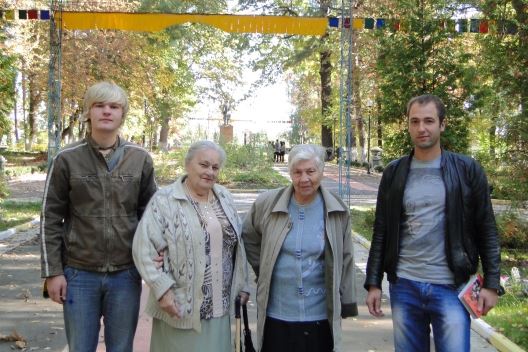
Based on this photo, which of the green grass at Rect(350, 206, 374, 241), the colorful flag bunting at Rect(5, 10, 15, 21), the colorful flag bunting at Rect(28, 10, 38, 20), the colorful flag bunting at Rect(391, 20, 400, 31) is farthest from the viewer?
the colorful flag bunting at Rect(28, 10, 38, 20)

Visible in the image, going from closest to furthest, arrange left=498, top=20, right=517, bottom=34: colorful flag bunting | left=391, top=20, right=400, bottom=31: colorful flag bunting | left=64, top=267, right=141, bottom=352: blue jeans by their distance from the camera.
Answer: left=64, top=267, right=141, bottom=352: blue jeans
left=498, top=20, right=517, bottom=34: colorful flag bunting
left=391, top=20, right=400, bottom=31: colorful flag bunting

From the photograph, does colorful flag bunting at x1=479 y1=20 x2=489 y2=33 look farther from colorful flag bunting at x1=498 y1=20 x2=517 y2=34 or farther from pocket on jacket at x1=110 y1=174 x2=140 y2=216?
pocket on jacket at x1=110 y1=174 x2=140 y2=216

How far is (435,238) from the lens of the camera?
9.56 feet

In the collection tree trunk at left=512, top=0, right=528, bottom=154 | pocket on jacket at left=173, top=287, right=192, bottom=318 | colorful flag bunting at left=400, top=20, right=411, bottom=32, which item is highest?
colorful flag bunting at left=400, top=20, right=411, bottom=32

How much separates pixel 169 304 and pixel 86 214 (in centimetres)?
59

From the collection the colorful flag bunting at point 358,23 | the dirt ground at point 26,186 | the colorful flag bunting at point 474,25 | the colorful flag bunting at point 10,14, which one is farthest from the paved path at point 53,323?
the dirt ground at point 26,186

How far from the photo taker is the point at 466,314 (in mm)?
2924

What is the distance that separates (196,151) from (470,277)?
4.97 ft

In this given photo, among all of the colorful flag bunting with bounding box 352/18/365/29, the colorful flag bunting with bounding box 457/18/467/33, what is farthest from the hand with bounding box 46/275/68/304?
the colorful flag bunting with bounding box 352/18/365/29

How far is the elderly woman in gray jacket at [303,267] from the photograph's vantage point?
2.93 meters

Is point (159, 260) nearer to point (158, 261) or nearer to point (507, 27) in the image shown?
point (158, 261)

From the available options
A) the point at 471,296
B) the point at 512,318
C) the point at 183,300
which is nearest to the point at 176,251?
the point at 183,300

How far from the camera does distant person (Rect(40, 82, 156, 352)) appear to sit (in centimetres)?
A: 280

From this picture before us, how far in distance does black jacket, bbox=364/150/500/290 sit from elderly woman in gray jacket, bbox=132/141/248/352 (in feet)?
2.70
